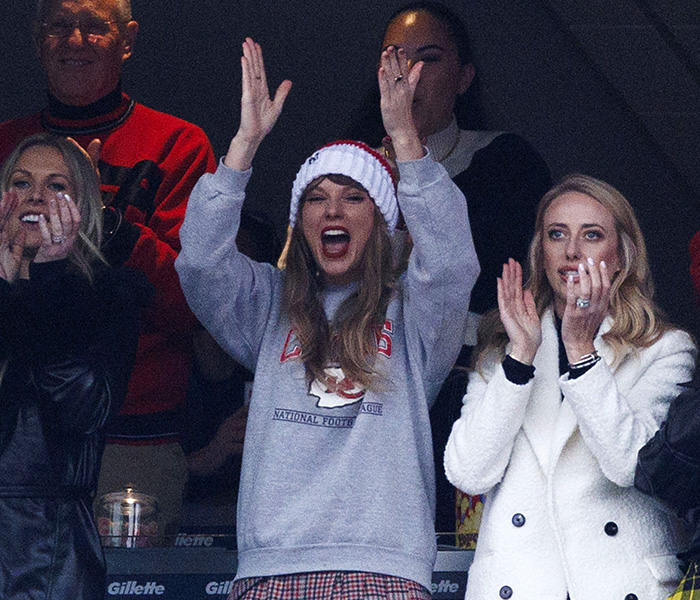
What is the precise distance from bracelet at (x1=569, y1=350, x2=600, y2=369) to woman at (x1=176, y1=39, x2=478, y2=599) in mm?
354

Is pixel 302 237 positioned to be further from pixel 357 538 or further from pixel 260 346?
pixel 357 538

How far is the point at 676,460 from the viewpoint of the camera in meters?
3.51

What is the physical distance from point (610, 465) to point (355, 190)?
3.39 ft

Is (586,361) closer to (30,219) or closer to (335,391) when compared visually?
(335,391)

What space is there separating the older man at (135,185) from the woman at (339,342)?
45 cm

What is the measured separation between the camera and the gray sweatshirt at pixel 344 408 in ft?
12.0

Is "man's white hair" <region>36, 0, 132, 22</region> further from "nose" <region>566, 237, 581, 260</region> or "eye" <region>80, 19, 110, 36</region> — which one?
"nose" <region>566, 237, 581, 260</region>

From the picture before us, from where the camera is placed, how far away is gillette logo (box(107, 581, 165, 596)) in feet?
13.4

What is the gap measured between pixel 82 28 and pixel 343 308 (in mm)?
1558

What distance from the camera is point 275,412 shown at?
383 centimetres

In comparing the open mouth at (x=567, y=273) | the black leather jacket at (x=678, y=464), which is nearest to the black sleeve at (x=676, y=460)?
the black leather jacket at (x=678, y=464)

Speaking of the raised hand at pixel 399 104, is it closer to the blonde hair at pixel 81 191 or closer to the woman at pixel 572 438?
the woman at pixel 572 438

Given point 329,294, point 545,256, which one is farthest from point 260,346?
point 545,256

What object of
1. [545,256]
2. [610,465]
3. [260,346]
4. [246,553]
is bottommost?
[246,553]
